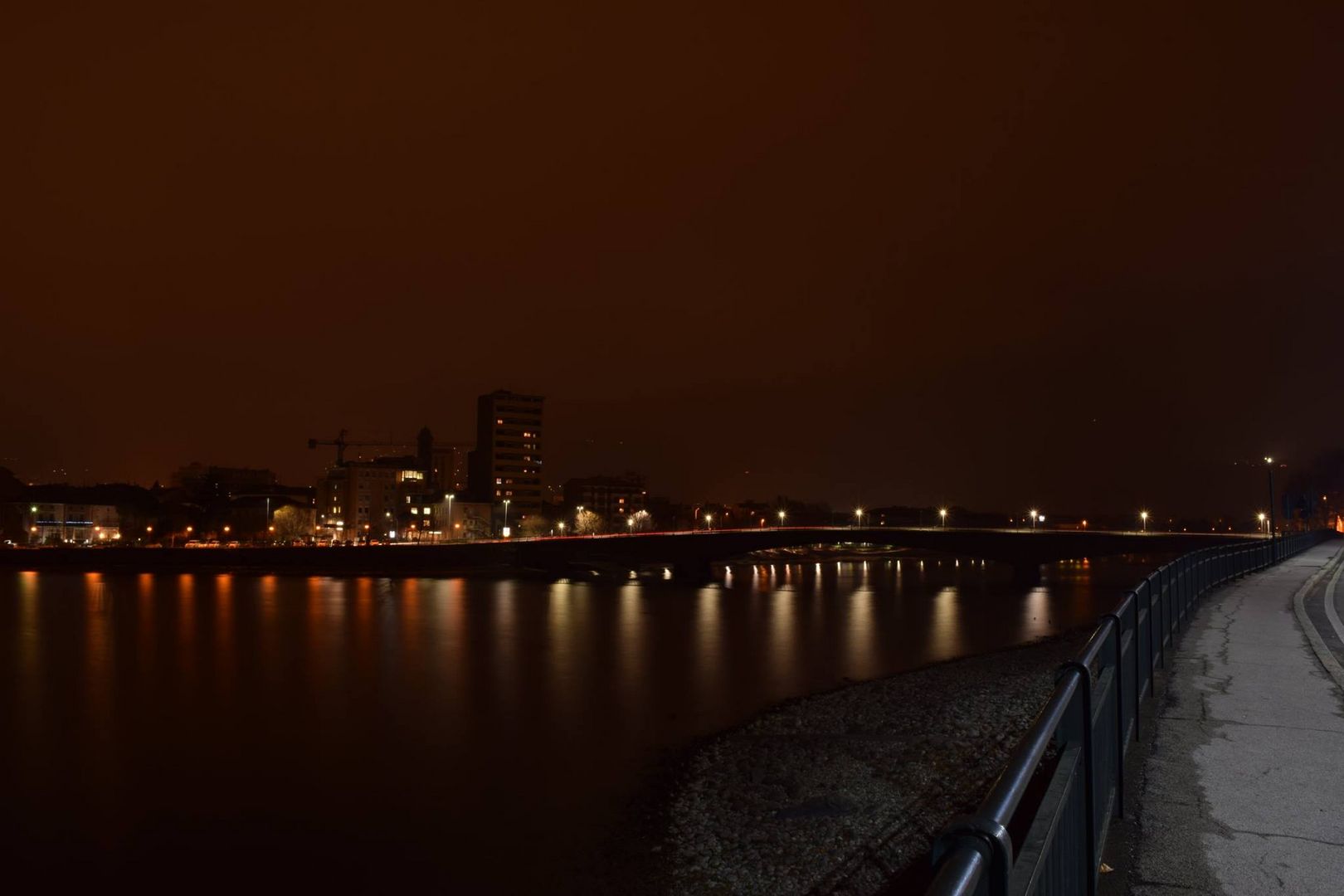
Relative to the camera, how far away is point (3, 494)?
182625mm

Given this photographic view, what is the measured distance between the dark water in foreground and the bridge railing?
9.69 metres

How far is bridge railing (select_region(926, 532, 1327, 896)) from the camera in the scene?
2811 mm

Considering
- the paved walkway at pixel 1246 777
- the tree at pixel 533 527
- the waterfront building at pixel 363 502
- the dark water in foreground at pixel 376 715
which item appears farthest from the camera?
the tree at pixel 533 527

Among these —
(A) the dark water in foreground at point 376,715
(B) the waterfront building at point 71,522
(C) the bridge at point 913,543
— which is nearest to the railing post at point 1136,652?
(A) the dark water in foreground at point 376,715

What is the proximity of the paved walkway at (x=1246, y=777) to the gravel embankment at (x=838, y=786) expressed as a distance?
4.95 metres

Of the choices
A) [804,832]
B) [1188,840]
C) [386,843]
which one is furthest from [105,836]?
[1188,840]

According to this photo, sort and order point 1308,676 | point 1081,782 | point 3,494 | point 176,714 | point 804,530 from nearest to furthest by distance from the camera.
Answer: point 1081,782 < point 1308,676 < point 176,714 < point 804,530 < point 3,494

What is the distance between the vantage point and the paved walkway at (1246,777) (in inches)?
240

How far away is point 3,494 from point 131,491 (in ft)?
67.4

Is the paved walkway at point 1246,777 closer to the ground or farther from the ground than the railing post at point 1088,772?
closer to the ground

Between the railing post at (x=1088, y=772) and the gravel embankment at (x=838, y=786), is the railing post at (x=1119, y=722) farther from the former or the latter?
the gravel embankment at (x=838, y=786)

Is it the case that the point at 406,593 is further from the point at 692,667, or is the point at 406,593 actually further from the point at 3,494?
the point at 3,494

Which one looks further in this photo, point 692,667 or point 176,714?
point 692,667

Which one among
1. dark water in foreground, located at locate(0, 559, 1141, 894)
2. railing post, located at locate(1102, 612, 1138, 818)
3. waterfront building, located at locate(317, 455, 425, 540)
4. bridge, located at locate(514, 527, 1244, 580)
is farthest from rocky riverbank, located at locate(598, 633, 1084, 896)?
waterfront building, located at locate(317, 455, 425, 540)
